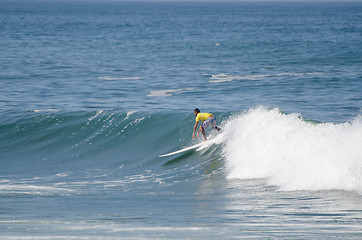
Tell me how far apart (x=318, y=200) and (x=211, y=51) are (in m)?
39.4

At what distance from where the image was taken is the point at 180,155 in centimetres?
1570

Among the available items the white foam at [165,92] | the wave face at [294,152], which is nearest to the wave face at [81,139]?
the wave face at [294,152]

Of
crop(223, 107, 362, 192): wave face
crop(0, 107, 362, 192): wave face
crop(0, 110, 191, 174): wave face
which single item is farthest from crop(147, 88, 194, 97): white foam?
crop(223, 107, 362, 192): wave face

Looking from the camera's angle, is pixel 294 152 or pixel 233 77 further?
pixel 233 77

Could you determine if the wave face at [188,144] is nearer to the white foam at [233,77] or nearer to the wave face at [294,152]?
the wave face at [294,152]

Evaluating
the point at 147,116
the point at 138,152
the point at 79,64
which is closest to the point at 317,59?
the point at 79,64

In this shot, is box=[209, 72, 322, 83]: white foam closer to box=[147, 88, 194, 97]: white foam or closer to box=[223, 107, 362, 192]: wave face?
box=[147, 88, 194, 97]: white foam

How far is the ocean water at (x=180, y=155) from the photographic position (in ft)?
27.0

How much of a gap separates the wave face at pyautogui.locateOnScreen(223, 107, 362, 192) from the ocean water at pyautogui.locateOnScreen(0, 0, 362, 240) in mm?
38

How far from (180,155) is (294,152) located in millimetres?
3990

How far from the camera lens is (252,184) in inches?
464

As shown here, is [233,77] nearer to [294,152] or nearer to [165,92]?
[165,92]

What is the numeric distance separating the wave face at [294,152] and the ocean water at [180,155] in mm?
38

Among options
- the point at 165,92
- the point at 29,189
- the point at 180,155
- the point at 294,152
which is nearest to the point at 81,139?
the point at 180,155
